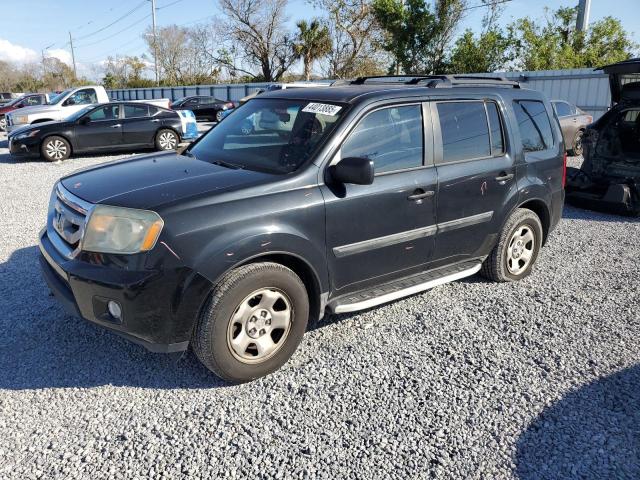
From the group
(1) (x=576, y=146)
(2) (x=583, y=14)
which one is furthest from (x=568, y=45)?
(1) (x=576, y=146)

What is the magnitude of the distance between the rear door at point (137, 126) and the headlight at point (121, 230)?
1155 centimetres

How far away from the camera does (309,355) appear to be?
12.0 feet

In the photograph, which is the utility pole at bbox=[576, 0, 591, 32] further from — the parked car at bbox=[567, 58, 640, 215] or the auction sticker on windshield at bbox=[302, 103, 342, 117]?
the auction sticker on windshield at bbox=[302, 103, 342, 117]

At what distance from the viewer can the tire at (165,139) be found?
46.7 feet

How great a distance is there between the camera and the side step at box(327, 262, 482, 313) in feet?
11.9

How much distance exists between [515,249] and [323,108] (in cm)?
244

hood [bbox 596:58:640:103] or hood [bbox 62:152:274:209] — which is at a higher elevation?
hood [bbox 596:58:640:103]

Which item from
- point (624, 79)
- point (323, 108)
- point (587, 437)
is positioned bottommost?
point (587, 437)

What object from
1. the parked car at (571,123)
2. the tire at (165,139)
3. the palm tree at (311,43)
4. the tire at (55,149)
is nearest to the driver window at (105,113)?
the tire at (55,149)

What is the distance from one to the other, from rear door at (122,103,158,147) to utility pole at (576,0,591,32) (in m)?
20.9

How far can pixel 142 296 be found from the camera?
2.86 meters

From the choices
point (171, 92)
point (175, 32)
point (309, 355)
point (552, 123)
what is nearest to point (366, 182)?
point (309, 355)

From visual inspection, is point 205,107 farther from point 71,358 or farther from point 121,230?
point 121,230

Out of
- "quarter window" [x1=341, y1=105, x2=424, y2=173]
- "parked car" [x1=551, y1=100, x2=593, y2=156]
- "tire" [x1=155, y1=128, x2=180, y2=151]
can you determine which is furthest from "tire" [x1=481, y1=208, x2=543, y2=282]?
"tire" [x1=155, y1=128, x2=180, y2=151]
